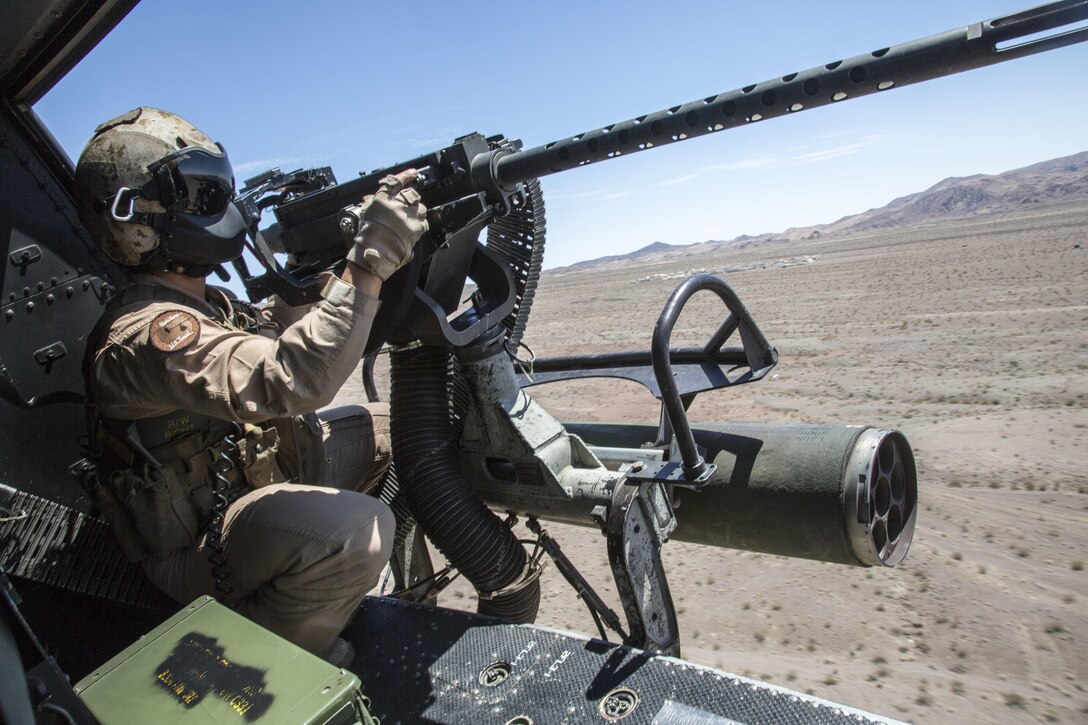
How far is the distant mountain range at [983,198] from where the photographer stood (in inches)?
1832

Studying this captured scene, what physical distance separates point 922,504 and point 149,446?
516 centimetres

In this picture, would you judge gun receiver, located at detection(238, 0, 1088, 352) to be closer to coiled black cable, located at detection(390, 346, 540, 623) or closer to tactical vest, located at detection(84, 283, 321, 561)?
coiled black cable, located at detection(390, 346, 540, 623)

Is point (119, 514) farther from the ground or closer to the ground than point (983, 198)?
farther from the ground

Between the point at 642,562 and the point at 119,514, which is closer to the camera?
the point at 119,514

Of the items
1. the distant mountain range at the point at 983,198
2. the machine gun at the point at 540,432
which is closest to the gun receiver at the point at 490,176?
the machine gun at the point at 540,432

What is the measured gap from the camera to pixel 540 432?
299 cm

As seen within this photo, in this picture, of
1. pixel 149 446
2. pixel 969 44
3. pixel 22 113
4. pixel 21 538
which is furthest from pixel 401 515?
pixel 969 44

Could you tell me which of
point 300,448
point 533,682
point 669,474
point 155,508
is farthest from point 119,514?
point 669,474

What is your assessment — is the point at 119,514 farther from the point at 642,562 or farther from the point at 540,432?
the point at 642,562

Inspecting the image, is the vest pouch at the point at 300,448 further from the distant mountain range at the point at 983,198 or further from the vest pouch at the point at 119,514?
the distant mountain range at the point at 983,198

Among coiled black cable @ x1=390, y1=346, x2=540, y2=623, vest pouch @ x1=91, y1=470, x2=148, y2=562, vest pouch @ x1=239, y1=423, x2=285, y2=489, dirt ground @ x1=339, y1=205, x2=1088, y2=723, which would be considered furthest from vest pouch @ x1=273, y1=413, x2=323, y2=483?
dirt ground @ x1=339, y1=205, x2=1088, y2=723

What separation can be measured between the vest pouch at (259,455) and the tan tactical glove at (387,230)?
0.74 meters

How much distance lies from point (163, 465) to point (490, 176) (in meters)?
1.46

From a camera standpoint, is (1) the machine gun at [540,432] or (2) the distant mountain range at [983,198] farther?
(2) the distant mountain range at [983,198]
